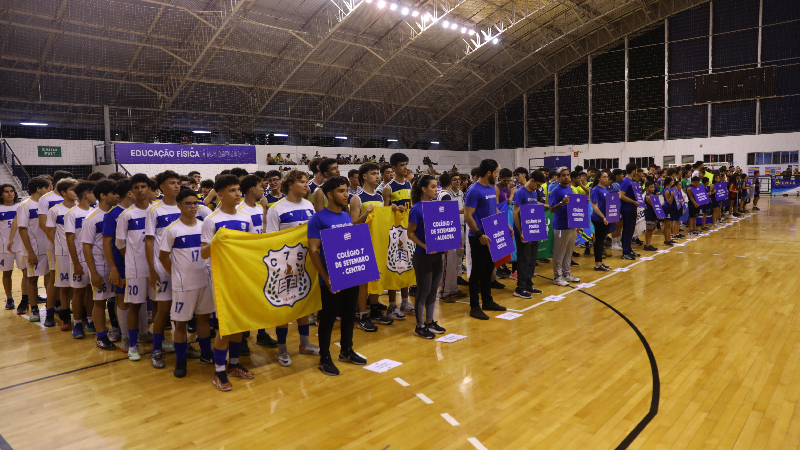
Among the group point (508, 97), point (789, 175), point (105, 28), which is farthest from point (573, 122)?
point (105, 28)

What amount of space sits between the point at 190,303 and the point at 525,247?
435 centimetres

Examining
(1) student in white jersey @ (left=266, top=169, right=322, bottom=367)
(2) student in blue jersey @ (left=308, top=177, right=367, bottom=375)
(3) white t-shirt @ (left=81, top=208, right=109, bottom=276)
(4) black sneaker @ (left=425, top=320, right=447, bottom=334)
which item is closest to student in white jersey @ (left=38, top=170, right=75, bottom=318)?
(3) white t-shirt @ (left=81, top=208, right=109, bottom=276)

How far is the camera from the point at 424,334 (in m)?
4.78

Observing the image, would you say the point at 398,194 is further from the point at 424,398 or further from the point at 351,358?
the point at 424,398

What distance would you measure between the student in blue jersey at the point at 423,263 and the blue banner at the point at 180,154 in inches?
580

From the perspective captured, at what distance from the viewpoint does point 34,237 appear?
18.9ft

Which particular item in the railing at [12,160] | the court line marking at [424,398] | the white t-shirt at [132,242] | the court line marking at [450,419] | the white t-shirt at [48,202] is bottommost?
the court line marking at [450,419]

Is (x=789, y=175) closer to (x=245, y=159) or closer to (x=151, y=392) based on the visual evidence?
(x=245, y=159)

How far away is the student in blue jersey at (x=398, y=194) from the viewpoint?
218 inches

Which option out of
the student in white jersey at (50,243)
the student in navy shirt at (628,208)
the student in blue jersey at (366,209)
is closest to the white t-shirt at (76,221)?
the student in white jersey at (50,243)

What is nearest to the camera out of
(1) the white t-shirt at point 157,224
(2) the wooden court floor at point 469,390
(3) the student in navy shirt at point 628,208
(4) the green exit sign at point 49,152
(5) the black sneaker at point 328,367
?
(2) the wooden court floor at point 469,390

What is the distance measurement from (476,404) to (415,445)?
0.68 metres

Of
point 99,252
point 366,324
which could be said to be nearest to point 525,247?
point 366,324

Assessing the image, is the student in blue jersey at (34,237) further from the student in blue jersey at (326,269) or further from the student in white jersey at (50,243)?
the student in blue jersey at (326,269)
